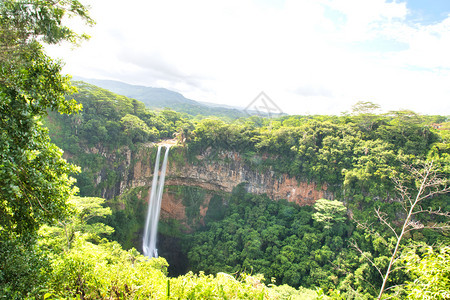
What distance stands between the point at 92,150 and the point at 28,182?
57.6 feet

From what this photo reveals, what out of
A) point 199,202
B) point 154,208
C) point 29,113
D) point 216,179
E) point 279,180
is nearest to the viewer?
point 29,113

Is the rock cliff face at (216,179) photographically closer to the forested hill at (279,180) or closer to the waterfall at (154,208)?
the forested hill at (279,180)

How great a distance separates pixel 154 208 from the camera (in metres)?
21.8

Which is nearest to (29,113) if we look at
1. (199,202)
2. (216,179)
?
(216,179)

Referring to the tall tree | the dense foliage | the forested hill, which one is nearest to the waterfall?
the forested hill

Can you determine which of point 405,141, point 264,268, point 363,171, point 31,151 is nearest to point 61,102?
point 31,151

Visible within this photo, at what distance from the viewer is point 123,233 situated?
60.1 ft

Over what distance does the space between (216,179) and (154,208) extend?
6.89m

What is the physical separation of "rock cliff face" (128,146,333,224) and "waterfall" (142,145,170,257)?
2.43ft

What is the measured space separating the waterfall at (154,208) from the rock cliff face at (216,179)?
741 mm

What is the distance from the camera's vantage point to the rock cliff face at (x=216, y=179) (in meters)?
20.8

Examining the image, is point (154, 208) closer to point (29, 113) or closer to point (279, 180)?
point (279, 180)

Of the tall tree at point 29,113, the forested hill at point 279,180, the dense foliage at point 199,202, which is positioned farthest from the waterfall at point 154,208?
the tall tree at point 29,113

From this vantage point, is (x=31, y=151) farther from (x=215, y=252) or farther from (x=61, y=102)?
(x=215, y=252)
